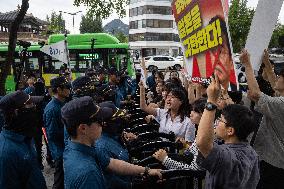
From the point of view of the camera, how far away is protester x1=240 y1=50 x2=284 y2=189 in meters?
3.10

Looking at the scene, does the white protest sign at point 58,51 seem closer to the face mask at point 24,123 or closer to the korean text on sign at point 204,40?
the korean text on sign at point 204,40

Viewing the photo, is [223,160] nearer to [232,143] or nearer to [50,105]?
[232,143]

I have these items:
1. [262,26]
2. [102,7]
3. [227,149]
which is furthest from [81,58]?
[227,149]

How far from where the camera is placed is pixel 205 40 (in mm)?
3441

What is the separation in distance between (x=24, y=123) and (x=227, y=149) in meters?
1.89

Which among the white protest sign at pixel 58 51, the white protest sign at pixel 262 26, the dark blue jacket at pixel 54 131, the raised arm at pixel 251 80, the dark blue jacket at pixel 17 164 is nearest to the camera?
the white protest sign at pixel 262 26

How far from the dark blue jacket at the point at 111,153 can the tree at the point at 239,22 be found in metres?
30.8

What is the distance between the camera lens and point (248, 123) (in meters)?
2.63

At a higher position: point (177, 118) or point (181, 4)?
point (181, 4)

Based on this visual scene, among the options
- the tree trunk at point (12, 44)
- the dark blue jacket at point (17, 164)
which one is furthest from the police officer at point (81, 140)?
the tree trunk at point (12, 44)

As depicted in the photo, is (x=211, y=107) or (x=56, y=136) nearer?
(x=211, y=107)

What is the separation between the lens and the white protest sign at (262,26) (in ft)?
9.08

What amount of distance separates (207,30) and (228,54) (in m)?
0.49

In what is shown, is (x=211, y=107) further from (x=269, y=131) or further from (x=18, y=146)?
(x=18, y=146)
